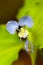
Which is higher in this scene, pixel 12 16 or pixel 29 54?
pixel 12 16

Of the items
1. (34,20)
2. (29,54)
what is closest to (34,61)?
(29,54)

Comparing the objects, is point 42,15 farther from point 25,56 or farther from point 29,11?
point 25,56

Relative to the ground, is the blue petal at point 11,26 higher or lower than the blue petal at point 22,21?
lower

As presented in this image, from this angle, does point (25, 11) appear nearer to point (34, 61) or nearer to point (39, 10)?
point (39, 10)

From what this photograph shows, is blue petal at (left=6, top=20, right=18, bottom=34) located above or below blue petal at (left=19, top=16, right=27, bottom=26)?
below

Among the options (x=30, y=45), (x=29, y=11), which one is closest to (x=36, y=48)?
(x=30, y=45)

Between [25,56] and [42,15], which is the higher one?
[42,15]
